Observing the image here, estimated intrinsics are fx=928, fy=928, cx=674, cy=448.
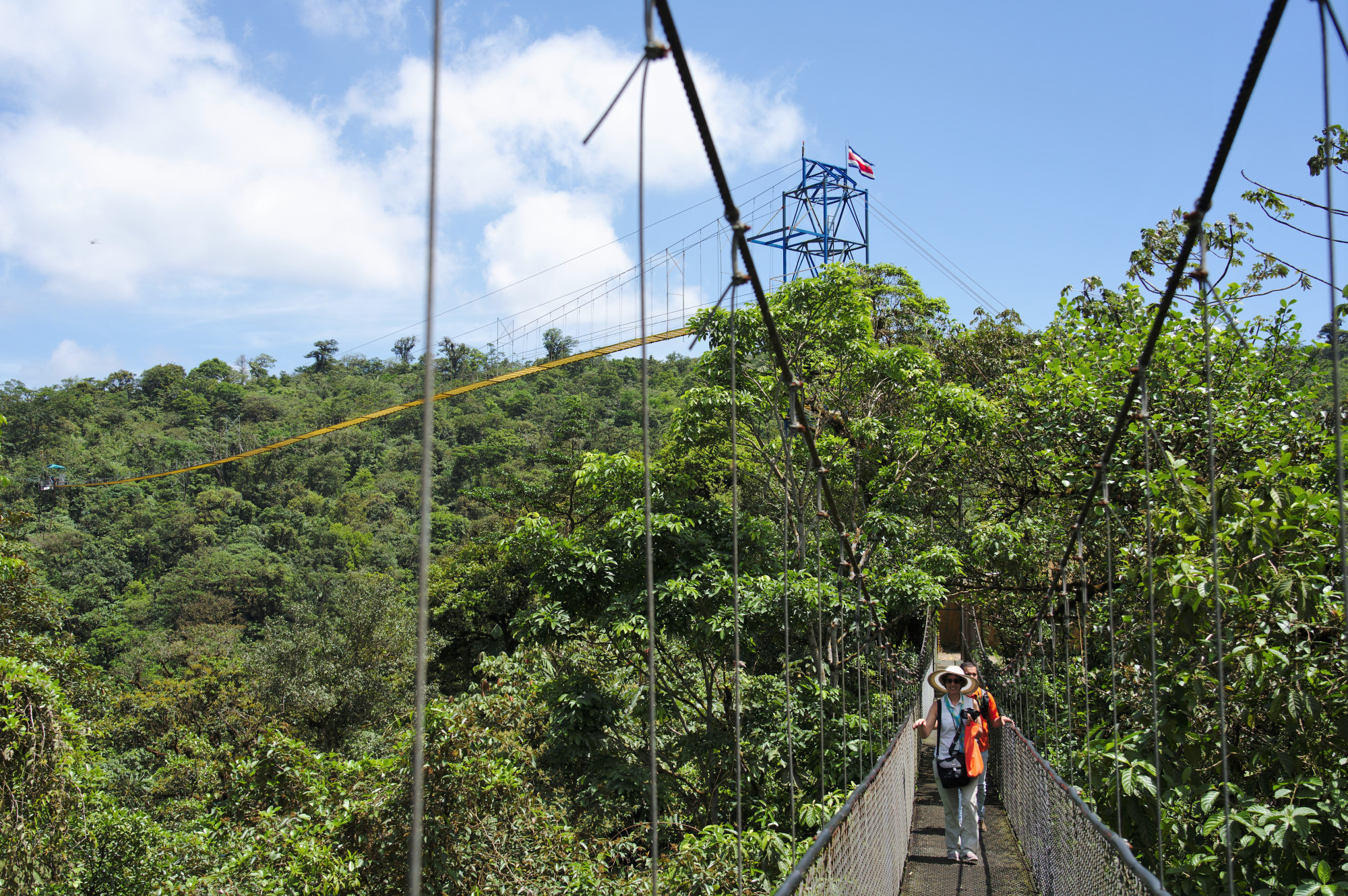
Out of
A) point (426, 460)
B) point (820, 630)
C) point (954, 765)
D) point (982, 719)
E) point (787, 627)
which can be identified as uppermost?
point (426, 460)

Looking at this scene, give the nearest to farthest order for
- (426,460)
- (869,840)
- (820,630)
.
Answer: (426,460) < (869,840) < (820,630)

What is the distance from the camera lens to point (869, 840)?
2.49m

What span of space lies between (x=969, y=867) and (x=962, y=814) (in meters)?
0.45

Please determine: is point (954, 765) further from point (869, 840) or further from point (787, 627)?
point (787, 627)

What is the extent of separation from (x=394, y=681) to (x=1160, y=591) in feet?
41.3

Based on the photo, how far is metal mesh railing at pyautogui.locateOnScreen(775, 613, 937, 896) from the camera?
1.86 metres

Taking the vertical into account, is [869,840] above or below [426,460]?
below

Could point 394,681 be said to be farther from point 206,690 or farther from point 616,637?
point 616,637

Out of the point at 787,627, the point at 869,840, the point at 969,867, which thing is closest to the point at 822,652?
the point at 969,867

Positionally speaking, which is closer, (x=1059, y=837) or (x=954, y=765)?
(x=1059, y=837)

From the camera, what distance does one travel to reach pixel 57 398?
128 feet

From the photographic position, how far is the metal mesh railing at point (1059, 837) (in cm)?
186

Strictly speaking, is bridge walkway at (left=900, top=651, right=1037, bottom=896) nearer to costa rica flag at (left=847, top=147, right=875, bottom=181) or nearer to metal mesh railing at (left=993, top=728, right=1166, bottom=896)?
metal mesh railing at (left=993, top=728, right=1166, bottom=896)

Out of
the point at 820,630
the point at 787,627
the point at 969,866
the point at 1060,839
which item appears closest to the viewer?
the point at 1060,839
